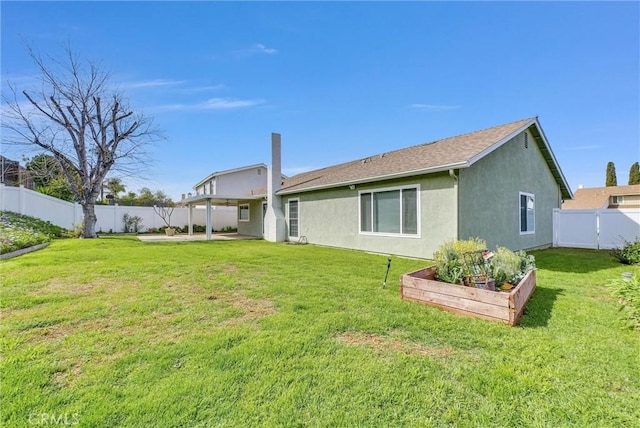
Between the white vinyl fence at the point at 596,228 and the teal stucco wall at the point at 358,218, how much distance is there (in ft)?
27.8

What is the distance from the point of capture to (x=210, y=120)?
1552 cm

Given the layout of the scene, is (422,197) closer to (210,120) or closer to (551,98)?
(551,98)

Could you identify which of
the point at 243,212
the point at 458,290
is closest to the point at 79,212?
the point at 243,212

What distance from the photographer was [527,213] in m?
11.6

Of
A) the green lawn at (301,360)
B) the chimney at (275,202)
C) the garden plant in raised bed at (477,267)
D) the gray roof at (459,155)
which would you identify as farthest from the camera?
the chimney at (275,202)

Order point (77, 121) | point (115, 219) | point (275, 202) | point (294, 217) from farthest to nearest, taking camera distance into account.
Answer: point (115, 219)
point (77, 121)
point (275, 202)
point (294, 217)

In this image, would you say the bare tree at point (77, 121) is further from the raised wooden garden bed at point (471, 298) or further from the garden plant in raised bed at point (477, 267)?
the garden plant in raised bed at point (477, 267)

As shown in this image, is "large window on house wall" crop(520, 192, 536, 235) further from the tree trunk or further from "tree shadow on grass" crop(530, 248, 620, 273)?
the tree trunk

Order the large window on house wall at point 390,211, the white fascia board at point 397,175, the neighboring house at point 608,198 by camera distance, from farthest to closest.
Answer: the neighboring house at point 608,198
the large window on house wall at point 390,211
the white fascia board at point 397,175

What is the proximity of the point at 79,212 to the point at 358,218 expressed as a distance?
1943 cm

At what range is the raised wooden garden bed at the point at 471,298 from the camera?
3.98 meters

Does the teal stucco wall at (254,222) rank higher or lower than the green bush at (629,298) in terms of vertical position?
higher

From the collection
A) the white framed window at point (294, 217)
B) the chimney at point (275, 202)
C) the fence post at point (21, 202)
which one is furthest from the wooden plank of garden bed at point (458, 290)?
the fence post at point (21, 202)

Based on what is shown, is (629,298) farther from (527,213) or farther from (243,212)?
(243,212)
